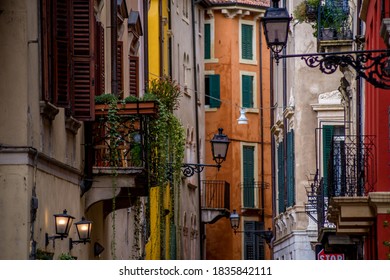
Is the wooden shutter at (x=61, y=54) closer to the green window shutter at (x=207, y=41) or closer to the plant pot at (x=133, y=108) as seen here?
the plant pot at (x=133, y=108)

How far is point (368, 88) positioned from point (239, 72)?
27042 mm

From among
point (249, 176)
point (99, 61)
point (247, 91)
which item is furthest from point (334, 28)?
point (247, 91)

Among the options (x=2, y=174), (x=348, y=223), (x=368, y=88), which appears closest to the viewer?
(x=2, y=174)

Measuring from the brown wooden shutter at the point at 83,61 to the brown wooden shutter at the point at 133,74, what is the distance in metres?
8.84

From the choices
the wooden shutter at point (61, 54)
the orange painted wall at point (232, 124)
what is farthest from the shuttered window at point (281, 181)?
the wooden shutter at point (61, 54)

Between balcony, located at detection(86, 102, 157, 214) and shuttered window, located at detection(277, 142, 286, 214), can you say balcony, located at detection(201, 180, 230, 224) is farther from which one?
balcony, located at detection(86, 102, 157, 214)

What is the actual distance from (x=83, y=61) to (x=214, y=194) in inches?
1093

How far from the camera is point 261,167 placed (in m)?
51.4

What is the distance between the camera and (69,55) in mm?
19938

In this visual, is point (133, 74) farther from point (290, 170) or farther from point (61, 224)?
point (61, 224)

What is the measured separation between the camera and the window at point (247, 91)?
51688mm

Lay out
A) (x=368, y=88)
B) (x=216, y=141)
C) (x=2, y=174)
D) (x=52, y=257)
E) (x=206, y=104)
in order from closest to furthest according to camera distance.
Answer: (x=2, y=174) → (x=52, y=257) → (x=368, y=88) → (x=216, y=141) → (x=206, y=104)
